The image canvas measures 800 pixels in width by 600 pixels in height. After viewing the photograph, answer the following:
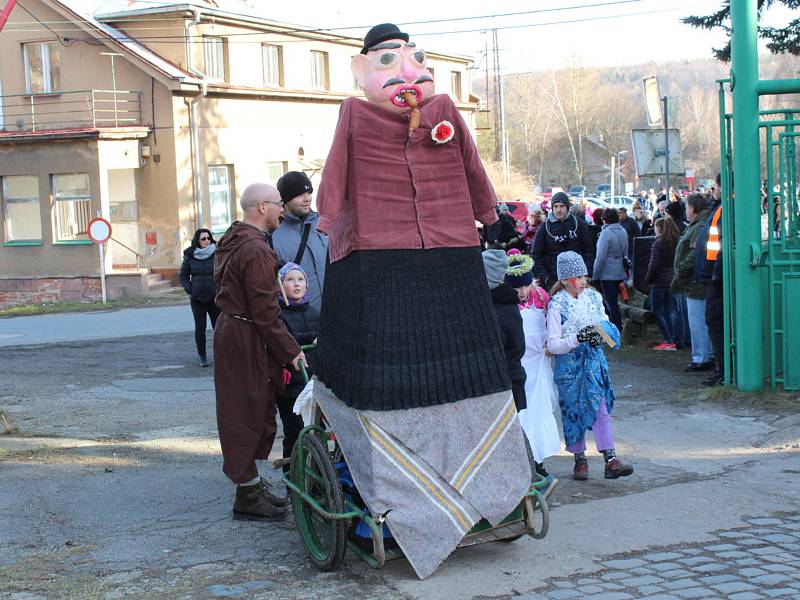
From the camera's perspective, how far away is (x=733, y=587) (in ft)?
15.9

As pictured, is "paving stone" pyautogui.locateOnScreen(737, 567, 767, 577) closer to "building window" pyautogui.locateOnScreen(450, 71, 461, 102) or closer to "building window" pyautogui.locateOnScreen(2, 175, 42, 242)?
"building window" pyautogui.locateOnScreen(2, 175, 42, 242)

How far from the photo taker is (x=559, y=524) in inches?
A: 232

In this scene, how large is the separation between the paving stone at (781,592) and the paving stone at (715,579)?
0.65 feet

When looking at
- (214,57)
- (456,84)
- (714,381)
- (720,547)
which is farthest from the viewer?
(456,84)

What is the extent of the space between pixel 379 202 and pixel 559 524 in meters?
2.22

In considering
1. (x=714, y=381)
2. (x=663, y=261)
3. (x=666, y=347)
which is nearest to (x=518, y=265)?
(x=714, y=381)

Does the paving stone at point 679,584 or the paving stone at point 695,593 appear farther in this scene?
the paving stone at point 679,584

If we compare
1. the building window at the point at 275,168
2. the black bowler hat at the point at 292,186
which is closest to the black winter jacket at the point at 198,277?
the black bowler hat at the point at 292,186

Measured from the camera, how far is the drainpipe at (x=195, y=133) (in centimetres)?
2725

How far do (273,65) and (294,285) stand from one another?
26.2 metres

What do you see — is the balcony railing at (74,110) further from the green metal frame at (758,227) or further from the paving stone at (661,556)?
the paving stone at (661,556)

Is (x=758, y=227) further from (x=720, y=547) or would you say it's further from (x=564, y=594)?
(x=564, y=594)

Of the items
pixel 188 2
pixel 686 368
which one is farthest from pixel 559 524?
pixel 188 2

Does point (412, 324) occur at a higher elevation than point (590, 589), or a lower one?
higher
